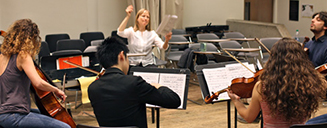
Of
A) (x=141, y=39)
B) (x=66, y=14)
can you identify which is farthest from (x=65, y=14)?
(x=141, y=39)

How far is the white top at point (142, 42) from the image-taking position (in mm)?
5000

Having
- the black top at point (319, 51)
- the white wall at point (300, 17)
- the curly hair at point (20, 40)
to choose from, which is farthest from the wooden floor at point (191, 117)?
the white wall at point (300, 17)

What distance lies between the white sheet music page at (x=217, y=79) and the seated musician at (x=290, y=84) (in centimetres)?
109

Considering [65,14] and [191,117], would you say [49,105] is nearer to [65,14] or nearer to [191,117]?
[191,117]

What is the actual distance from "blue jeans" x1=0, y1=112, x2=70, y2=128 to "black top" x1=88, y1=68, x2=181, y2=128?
628mm

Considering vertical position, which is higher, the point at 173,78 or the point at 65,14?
the point at 65,14

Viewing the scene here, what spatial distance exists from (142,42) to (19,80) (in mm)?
2346

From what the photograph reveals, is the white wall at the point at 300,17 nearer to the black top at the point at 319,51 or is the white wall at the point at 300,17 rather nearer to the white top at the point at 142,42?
the black top at the point at 319,51

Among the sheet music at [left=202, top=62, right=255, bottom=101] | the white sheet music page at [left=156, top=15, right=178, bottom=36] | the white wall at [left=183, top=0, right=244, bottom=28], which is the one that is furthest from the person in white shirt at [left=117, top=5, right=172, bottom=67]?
the white wall at [left=183, top=0, right=244, bottom=28]

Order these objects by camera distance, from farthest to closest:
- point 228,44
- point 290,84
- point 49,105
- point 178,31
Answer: point 178,31
point 228,44
point 49,105
point 290,84

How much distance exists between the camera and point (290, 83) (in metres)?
2.19

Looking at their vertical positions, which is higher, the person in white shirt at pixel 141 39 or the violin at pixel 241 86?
the person in white shirt at pixel 141 39

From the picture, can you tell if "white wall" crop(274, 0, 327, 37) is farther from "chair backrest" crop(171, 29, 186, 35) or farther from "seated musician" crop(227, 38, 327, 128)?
"seated musician" crop(227, 38, 327, 128)

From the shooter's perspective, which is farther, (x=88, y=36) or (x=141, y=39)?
(x=88, y=36)
